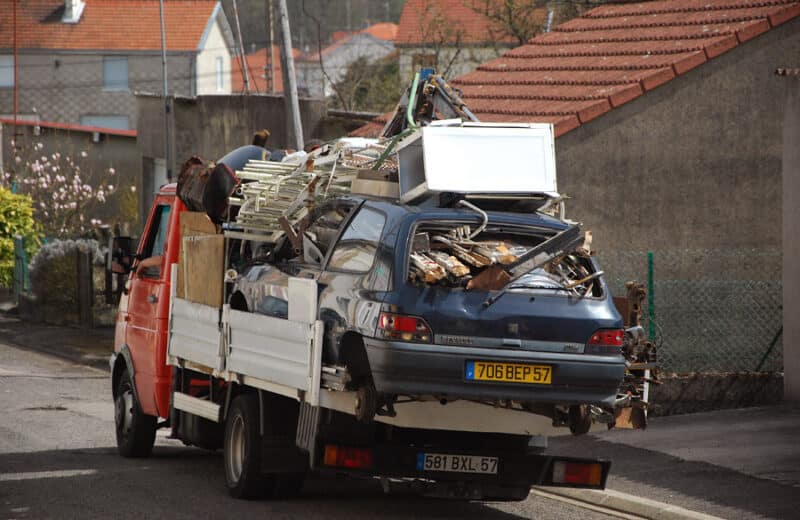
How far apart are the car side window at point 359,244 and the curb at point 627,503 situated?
9.16 feet

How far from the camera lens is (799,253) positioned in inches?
580

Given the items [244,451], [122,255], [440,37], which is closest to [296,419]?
[244,451]

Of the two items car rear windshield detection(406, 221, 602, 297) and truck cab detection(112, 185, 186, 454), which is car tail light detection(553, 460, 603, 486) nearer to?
car rear windshield detection(406, 221, 602, 297)

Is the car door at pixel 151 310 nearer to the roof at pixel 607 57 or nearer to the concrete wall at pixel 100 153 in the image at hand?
the roof at pixel 607 57

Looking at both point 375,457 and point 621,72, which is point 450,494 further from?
point 621,72

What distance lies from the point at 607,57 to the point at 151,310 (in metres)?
9.44

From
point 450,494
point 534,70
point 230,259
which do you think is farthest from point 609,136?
point 450,494

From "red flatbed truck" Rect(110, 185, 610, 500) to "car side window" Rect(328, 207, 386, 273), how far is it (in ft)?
0.99

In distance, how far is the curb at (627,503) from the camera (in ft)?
33.0

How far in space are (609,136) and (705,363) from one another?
3726 mm

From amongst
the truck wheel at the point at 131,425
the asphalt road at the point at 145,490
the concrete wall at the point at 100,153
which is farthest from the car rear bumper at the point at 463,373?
the concrete wall at the point at 100,153

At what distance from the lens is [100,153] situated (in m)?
49.2

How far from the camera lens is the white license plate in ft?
30.6

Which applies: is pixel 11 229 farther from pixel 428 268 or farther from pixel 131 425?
pixel 428 268
